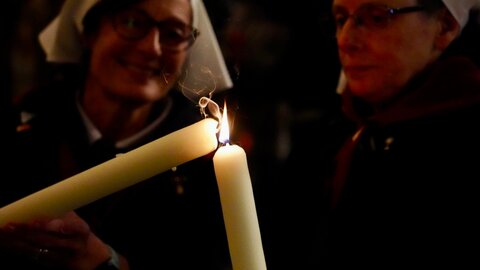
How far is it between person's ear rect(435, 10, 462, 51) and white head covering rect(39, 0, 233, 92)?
604mm

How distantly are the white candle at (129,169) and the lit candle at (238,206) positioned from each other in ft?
0.13

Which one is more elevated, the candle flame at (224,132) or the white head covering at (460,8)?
the candle flame at (224,132)

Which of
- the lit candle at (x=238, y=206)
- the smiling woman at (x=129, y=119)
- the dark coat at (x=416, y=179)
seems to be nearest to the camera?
the lit candle at (x=238, y=206)

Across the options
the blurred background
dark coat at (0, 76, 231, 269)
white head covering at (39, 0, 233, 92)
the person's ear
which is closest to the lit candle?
white head covering at (39, 0, 233, 92)

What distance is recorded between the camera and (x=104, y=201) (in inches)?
55.6

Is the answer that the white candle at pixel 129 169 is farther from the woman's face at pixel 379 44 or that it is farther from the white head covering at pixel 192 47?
the woman's face at pixel 379 44

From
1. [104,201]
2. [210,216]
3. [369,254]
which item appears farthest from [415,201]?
[104,201]

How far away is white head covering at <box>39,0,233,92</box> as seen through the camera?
105 cm

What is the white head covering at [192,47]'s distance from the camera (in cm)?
105

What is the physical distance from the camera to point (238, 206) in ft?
2.04

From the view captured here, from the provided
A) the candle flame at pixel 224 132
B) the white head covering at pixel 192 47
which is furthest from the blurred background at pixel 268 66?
the candle flame at pixel 224 132

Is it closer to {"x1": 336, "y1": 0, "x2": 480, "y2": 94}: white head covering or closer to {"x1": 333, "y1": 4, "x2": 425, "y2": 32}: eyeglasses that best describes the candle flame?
{"x1": 333, "y1": 4, "x2": 425, "y2": 32}: eyeglasses

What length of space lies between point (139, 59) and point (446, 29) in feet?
2.91

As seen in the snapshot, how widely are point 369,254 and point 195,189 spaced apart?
0.54 m
